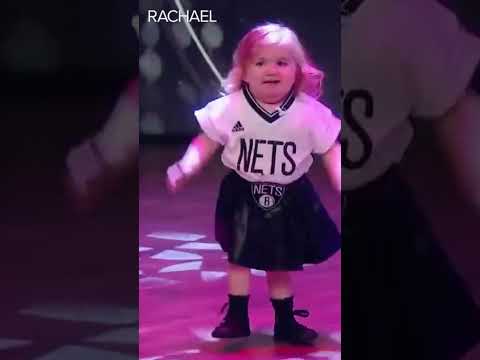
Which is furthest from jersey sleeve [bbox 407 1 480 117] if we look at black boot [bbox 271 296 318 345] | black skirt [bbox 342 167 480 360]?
black boot [bbox 271 296 318 345]

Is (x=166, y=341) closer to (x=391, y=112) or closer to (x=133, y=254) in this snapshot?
(x=133, y=254)

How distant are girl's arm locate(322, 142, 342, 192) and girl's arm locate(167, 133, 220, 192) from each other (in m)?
0.30

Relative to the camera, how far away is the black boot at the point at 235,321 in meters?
2.05

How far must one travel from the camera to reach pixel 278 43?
202 cm

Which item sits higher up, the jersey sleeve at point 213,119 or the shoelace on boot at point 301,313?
the jersey sleeve at point 213,119

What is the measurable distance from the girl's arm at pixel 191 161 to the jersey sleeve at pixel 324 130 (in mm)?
268

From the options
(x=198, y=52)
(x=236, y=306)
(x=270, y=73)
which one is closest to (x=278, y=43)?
(x=270, y=73)

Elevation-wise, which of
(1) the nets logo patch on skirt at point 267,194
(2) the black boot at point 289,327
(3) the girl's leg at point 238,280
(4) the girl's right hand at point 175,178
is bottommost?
(2) the black boot at point 289,327

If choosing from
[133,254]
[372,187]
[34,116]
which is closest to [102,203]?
[133,254]

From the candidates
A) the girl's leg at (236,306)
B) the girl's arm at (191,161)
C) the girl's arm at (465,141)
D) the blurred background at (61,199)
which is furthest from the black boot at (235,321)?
the girl's arm at (465,141)

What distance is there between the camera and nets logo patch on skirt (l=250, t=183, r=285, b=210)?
2.03m

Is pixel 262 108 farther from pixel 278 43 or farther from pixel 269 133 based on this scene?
pixel 278 43

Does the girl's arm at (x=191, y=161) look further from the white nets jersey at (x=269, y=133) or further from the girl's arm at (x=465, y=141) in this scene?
the girl's arm at (x=465, y=141)

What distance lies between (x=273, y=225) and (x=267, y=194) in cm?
9
